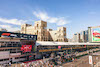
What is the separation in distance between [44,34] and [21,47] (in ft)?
136

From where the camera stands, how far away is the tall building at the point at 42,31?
8488cm

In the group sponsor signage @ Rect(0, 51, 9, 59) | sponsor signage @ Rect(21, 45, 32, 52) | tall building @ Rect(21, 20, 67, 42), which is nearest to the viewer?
sponsor signage @ Rect(0, 51, 9, 59)

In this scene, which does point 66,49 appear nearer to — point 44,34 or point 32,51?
point 44,34

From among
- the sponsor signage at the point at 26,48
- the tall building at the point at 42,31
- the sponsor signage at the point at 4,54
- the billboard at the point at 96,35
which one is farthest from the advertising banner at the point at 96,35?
the sponsor signage at the point at 4,54

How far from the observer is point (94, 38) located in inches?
5817

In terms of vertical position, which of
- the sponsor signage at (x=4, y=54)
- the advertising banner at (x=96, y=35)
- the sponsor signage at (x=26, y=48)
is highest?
the advertising banner at (x=96, y=35)

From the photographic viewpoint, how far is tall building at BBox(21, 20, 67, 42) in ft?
278

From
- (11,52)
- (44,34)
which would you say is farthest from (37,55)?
(44,34)

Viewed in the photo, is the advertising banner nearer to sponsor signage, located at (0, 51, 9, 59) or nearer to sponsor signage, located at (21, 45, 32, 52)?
sponsor signage, located at (21, 45, 32, 52)

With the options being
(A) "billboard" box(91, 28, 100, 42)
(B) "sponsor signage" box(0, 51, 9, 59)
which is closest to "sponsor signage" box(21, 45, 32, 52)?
(B) "sponsor signage" box(0, 51, 9, 59)

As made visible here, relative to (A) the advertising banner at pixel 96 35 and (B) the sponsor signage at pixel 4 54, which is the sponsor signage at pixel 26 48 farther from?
(A) the advertising banner at pixel 96 35

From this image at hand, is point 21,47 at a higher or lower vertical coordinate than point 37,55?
higher

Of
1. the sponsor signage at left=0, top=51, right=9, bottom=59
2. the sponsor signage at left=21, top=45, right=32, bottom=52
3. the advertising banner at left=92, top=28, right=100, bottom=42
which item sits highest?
the advertising banner at left=92, top=28, right=100, bottom=42

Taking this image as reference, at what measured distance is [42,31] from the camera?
85312 millimetres
